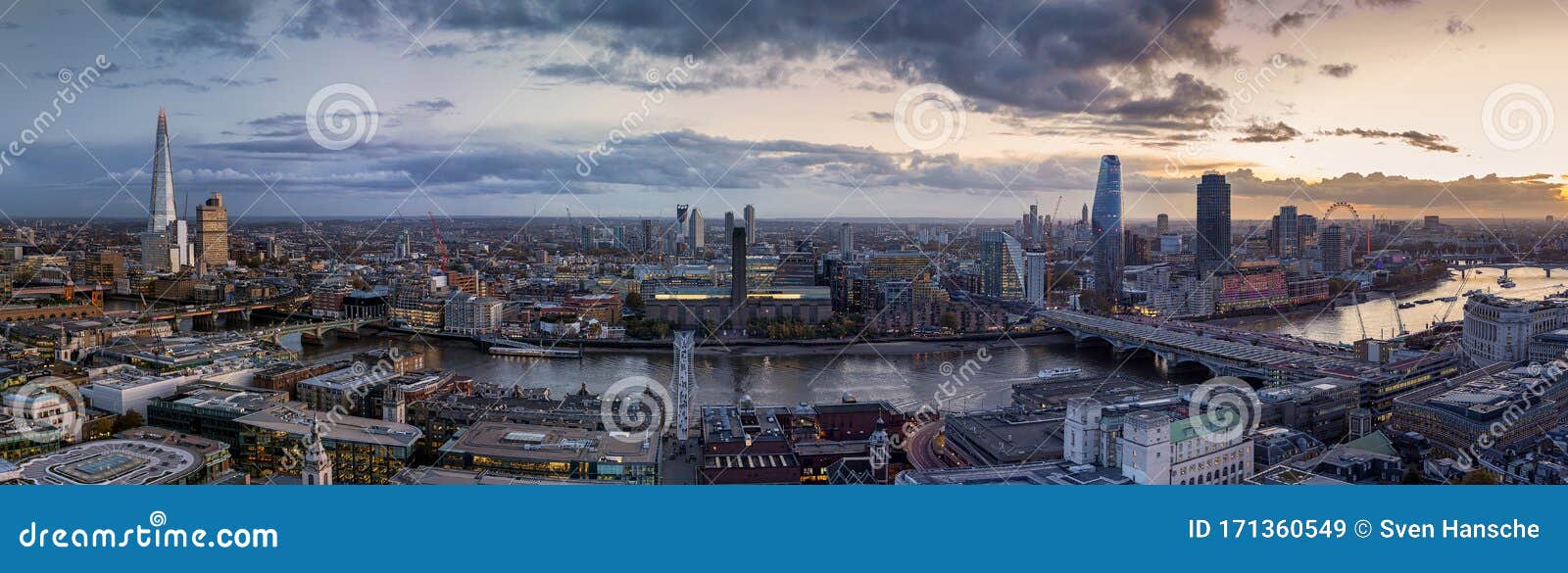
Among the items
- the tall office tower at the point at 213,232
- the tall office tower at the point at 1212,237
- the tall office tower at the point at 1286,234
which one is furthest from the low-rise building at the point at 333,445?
the tall office tower at the point at 1286,234

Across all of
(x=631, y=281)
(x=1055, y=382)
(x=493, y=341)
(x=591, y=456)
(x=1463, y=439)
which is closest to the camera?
(x=591, y=456)

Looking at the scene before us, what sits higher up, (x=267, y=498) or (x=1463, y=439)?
(x=267, y=498)

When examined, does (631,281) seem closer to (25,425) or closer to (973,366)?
(973,366)

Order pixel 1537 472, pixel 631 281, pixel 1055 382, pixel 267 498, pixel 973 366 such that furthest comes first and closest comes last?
pixel 631 281 → pixel 973 366 → pixel 1055 382 → pixel 1537 472 → pixel 267 498

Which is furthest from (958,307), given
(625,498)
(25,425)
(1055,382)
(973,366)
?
(625,498)

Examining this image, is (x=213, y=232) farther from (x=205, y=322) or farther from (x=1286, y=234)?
(x=1286, y=234)

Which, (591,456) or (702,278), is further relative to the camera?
(702,278)

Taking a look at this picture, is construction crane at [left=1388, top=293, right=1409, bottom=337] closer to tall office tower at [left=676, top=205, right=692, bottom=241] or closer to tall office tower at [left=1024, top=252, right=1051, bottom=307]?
tall office tower at [left=1024, top=252, right=1051, bottom=307]
